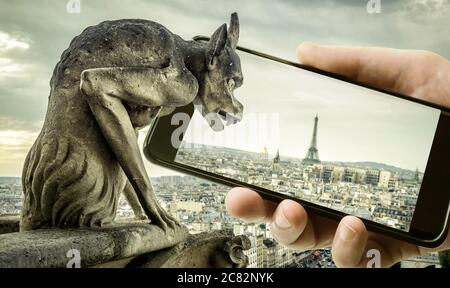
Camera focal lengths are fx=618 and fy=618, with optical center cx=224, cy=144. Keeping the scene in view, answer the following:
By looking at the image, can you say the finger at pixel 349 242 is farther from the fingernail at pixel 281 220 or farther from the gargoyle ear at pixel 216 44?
the gargoyle ear at pixel 216 44

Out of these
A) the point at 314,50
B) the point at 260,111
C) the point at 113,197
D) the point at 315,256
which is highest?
the point at 314,50

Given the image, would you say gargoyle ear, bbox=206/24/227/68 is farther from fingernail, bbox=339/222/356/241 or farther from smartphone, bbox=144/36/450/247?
fingernail, bbox=339/222/356/241

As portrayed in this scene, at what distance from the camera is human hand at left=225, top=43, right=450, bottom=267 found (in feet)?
3.13

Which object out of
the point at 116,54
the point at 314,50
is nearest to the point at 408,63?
the point at 314,50

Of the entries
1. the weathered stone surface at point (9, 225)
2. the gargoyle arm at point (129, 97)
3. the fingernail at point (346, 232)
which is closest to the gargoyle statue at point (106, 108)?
the gargoyle arm at point (129, 97)

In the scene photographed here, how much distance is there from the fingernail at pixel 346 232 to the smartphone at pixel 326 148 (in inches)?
0.8

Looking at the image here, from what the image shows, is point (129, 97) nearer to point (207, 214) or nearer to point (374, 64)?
point (207, 214)

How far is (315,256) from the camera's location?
124cm

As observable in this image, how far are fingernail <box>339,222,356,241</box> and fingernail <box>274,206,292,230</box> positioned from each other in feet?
0.26

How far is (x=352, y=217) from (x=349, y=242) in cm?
4

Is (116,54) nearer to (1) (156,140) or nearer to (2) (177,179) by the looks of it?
(1) (156,140)

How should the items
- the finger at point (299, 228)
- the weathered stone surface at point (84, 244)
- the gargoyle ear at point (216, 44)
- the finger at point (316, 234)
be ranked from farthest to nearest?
1. the finger at point (316, 234)
2. the finger at point (299, 228)
3. the gargoyle ear at point (216, 44)
4. the weathered stone surface at point (84, 244)

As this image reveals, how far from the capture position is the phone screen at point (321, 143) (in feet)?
3.05

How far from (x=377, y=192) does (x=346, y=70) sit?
290mm
